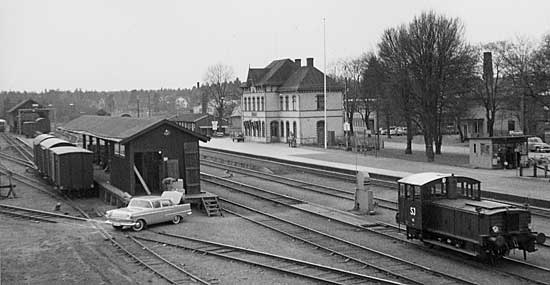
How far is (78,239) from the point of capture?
24.4 meters

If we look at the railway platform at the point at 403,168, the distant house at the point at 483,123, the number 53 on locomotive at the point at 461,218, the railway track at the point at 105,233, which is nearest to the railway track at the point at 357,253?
the number 53 on locomotive at the point at 461,218

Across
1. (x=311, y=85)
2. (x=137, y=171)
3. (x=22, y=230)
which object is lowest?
(x=22, y=230)

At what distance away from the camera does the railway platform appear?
32.4 m

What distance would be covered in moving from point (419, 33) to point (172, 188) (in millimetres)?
29401

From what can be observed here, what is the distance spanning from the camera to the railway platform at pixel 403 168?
32397 millimetres

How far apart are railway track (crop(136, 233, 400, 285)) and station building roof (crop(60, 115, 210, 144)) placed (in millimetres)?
7732

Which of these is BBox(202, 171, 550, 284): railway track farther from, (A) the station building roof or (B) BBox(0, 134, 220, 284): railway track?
(B) BBox(0, 134, 220, 284): railway track

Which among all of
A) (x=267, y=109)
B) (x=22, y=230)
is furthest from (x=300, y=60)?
(x=22, y=230)

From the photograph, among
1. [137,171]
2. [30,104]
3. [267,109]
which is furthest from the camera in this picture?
[30,104]

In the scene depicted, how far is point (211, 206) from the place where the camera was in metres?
29.8

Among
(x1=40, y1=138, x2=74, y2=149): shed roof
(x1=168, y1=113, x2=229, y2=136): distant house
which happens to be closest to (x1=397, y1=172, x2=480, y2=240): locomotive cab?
(x1=40, y1=138, x2=74, y2=149): shed roof

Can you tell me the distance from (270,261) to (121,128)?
20.6m

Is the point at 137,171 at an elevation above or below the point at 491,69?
below

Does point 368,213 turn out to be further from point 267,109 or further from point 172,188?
point 267,109
